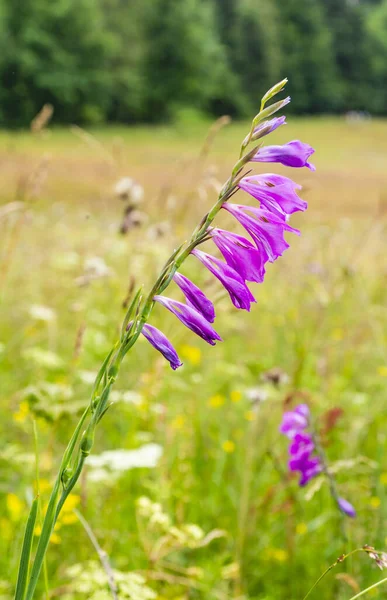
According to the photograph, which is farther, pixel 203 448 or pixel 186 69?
pixel 186 69

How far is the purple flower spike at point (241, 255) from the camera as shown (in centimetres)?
95

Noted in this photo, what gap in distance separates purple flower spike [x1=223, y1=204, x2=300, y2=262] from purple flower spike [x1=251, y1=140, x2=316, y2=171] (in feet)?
0.25

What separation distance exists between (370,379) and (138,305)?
2.64m

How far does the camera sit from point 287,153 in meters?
0.91

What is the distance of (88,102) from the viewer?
47281mm

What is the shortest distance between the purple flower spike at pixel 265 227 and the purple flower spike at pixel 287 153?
0.25ft

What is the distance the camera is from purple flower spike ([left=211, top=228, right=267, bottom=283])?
946 mm

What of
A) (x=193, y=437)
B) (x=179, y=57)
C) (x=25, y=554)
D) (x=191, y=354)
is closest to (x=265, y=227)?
(x=25, y=554)

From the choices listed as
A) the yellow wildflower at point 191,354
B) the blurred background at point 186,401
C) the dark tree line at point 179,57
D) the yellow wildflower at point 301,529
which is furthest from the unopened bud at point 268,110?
the dark tree line at point 179,57

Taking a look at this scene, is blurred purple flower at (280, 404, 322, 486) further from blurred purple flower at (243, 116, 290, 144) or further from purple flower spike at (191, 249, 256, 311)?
blurred purple flower at (243, 116, 290, 144)

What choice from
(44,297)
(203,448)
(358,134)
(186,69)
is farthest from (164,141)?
(203,448)

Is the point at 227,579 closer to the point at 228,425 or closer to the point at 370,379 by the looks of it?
the point at 228,425

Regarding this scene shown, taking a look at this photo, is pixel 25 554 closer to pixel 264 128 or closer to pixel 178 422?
pixel 264 128

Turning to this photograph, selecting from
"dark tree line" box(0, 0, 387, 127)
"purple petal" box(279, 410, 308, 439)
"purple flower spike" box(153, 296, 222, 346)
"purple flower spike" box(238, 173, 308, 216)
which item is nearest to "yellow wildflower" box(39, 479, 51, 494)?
"purple petal" box(279, 410, 308, 439)
